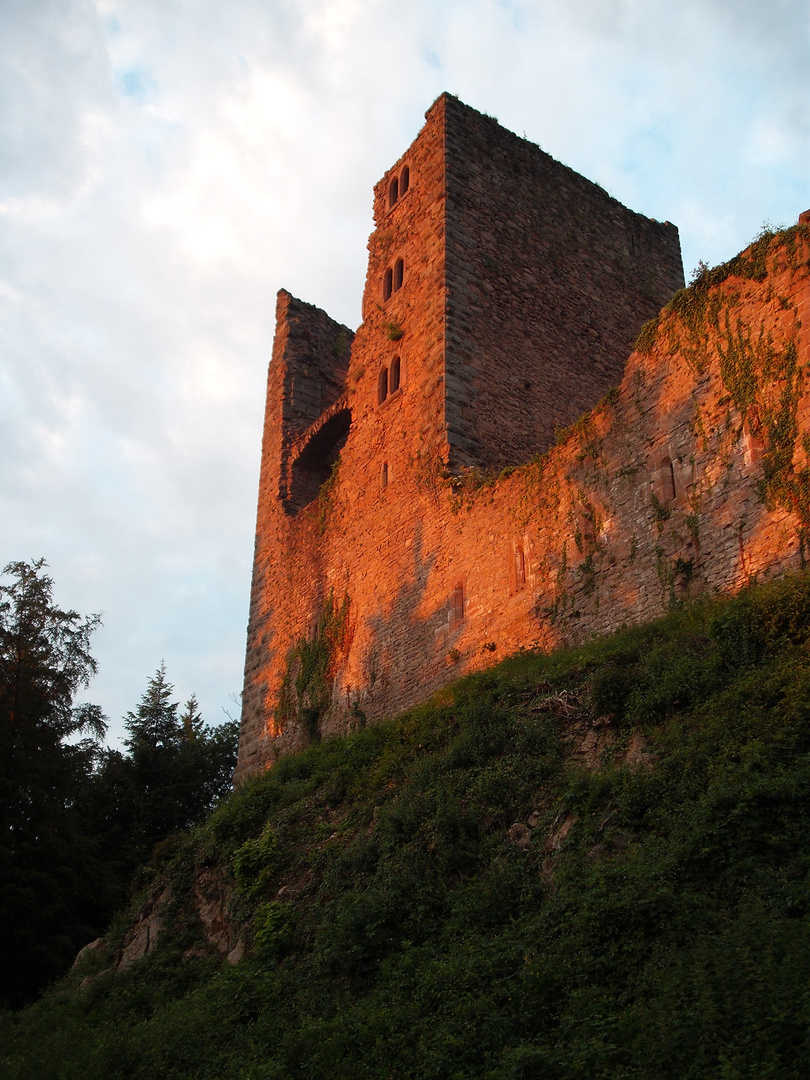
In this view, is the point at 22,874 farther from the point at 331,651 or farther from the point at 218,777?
the point at 218,777

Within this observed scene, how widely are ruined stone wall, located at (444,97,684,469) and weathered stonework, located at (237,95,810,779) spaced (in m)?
0.05

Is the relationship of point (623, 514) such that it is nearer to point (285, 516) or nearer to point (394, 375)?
point (394, 375)

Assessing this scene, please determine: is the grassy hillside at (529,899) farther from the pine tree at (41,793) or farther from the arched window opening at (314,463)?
the arched window opening at (314,463)

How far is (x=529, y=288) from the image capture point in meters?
19.2

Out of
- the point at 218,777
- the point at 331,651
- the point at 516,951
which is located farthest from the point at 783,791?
the point at 218,777

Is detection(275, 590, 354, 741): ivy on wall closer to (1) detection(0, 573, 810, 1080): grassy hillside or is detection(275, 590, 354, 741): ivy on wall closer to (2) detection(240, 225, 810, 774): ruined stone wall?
(2) detection(240, 225, 810, 774): ruined stone wall

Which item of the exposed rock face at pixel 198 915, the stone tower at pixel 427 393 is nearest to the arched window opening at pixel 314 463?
the stone tower at pixel 427 393

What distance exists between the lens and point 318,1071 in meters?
7.09

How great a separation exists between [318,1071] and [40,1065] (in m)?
3.85

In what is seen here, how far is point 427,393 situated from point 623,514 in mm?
5753

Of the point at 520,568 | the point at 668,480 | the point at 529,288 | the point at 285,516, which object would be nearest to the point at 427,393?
the point at 529,288

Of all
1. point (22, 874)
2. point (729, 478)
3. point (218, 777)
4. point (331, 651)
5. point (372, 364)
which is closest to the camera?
point (729, 478)

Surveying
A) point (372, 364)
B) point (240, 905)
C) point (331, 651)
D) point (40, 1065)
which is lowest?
point (40, 1065)

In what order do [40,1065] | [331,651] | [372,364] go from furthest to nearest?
[372,364], [331,651], [40,1065]
